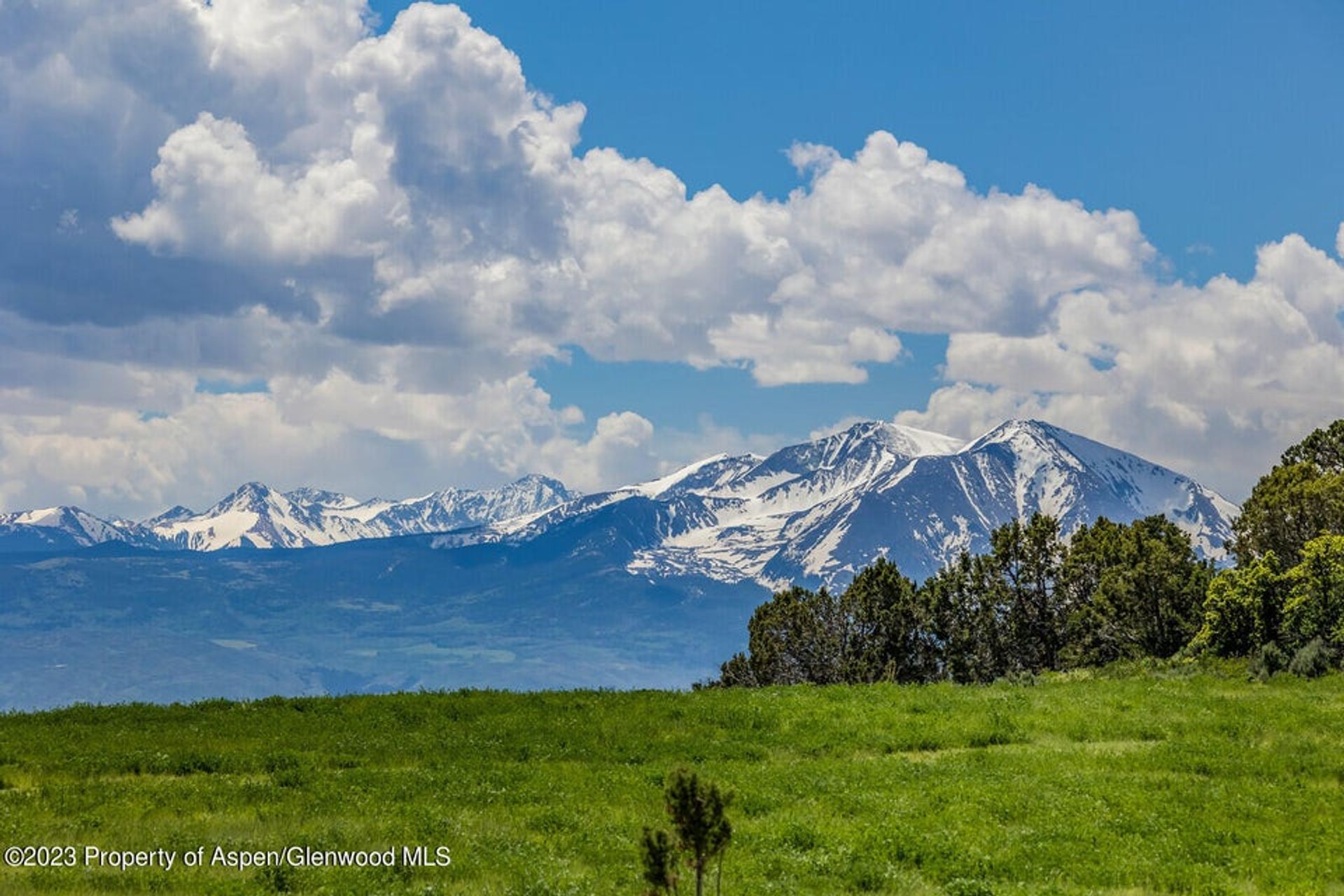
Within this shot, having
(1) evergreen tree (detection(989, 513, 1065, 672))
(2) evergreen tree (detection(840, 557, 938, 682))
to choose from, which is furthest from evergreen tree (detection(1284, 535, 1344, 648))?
(2) evergreen tree (detection(840, 557, 938, 682))

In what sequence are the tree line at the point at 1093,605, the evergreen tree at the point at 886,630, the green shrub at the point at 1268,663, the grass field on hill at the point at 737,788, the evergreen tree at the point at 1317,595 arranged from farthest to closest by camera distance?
the evergreen tree at the point at 886,630 → the tree line at the point at 1093,605 → the evergreen tree at the point at 1317,595 → the green shrub at the point at 1268,663 → the grass field on hill at the point at 737,788

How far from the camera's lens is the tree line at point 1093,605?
54.5 meters

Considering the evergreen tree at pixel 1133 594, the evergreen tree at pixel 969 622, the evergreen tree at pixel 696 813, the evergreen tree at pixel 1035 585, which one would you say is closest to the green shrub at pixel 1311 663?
the evergreen tree at pixel 1133 594

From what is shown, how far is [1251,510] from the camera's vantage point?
7244cm

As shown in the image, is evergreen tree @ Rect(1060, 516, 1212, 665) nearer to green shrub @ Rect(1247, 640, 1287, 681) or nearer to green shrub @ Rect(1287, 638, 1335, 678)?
green shrub @ Rect(1247, 640, 1287, 681)

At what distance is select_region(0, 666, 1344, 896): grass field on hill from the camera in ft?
56.5

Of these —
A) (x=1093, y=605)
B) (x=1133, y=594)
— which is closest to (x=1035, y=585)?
(x=1093, y=605)

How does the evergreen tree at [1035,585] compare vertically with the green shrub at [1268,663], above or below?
above

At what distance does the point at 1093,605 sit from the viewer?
8619 centimetres

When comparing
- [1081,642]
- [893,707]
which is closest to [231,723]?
[893,707]

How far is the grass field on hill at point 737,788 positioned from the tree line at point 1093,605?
17763 mm

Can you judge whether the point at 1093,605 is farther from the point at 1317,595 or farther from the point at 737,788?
the point at 737,788

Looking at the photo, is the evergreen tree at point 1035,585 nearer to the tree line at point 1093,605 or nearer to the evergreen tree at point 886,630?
the tree line at point 1093,605

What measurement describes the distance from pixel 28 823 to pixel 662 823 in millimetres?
12212
